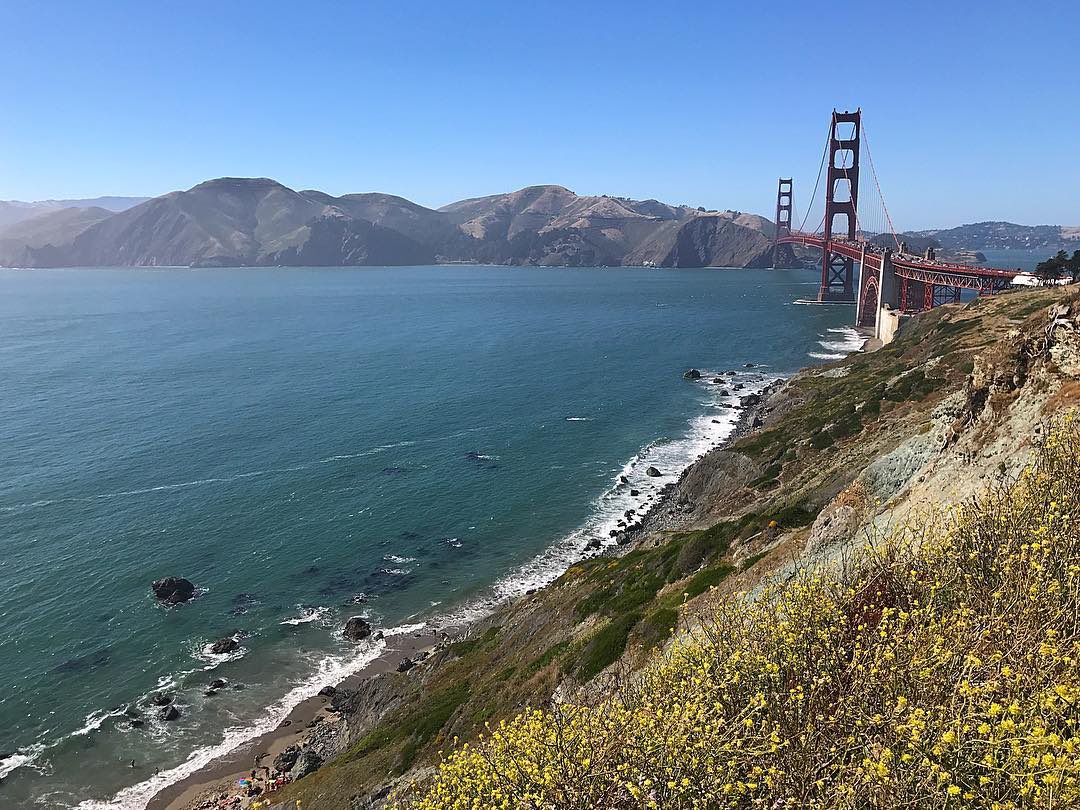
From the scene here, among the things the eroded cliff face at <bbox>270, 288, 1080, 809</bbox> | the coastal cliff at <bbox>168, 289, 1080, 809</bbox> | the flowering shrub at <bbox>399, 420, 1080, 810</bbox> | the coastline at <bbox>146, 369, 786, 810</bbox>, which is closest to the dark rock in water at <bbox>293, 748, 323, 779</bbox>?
the coastal cliff at <bbox>168, 289, 1080, 809</bbox>

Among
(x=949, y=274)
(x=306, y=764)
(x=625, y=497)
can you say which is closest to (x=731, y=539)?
(x=306, y=764)

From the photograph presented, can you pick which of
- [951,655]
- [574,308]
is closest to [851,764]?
[951,655]

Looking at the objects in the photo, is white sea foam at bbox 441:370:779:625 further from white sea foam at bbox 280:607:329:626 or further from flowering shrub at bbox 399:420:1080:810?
flowering shrub at bbox 399:420:1080:810

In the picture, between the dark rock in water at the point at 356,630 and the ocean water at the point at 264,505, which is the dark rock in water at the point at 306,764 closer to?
the ocean water at the point at 264,505

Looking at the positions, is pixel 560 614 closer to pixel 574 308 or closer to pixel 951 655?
pixel 951 655

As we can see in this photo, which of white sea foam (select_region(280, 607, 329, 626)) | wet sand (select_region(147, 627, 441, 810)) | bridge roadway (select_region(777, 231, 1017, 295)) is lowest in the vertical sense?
wet sand (select_region(147, 627, 441, 810))

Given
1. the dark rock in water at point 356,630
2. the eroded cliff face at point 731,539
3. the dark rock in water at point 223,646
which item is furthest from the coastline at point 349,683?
the dark rock in water at point 223,646

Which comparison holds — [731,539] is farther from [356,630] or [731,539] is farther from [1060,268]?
[1060,268]
